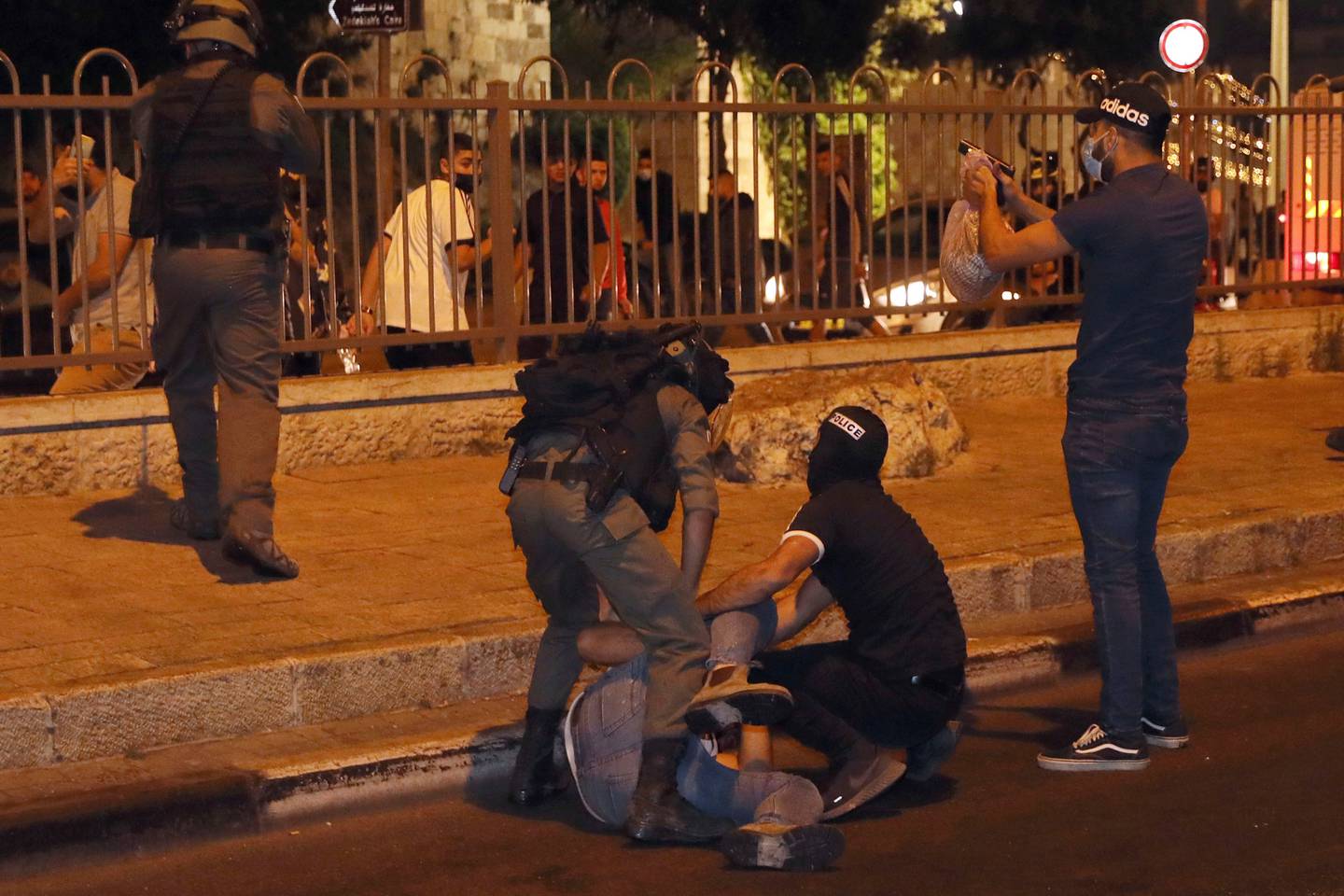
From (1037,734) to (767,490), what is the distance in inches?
125

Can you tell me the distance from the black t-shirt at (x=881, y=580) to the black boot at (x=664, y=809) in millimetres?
629

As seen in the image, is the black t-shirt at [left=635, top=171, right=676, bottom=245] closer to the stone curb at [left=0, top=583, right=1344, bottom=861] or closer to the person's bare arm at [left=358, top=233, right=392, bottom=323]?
the person's bare arm at [left=358, top=233, right=392, bottom=323]

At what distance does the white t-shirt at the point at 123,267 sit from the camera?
356 inches

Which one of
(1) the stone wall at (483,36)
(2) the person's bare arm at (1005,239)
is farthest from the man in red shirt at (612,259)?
(1) the stone wall at (483,36)

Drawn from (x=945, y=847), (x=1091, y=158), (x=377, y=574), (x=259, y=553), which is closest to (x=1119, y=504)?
(x=1091, y=158)

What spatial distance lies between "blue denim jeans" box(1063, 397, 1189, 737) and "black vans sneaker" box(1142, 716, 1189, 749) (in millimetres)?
115

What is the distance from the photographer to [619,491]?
5.29m

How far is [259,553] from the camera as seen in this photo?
7133mm

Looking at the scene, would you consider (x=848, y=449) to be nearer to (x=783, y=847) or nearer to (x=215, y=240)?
(x=783, y=847)

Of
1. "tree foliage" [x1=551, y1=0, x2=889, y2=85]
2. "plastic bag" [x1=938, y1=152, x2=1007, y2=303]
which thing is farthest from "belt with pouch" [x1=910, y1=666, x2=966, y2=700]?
"tree foliage" [x1=551, y1=0, x2=889, y2=85]

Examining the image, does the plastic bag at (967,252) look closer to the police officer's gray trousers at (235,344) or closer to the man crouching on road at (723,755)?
the man crouching on road at (723,755)

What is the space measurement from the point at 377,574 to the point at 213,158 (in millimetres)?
1530

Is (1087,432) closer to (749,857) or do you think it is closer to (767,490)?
Answer: (749,857)

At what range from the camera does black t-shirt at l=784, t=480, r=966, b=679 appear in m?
5.52
